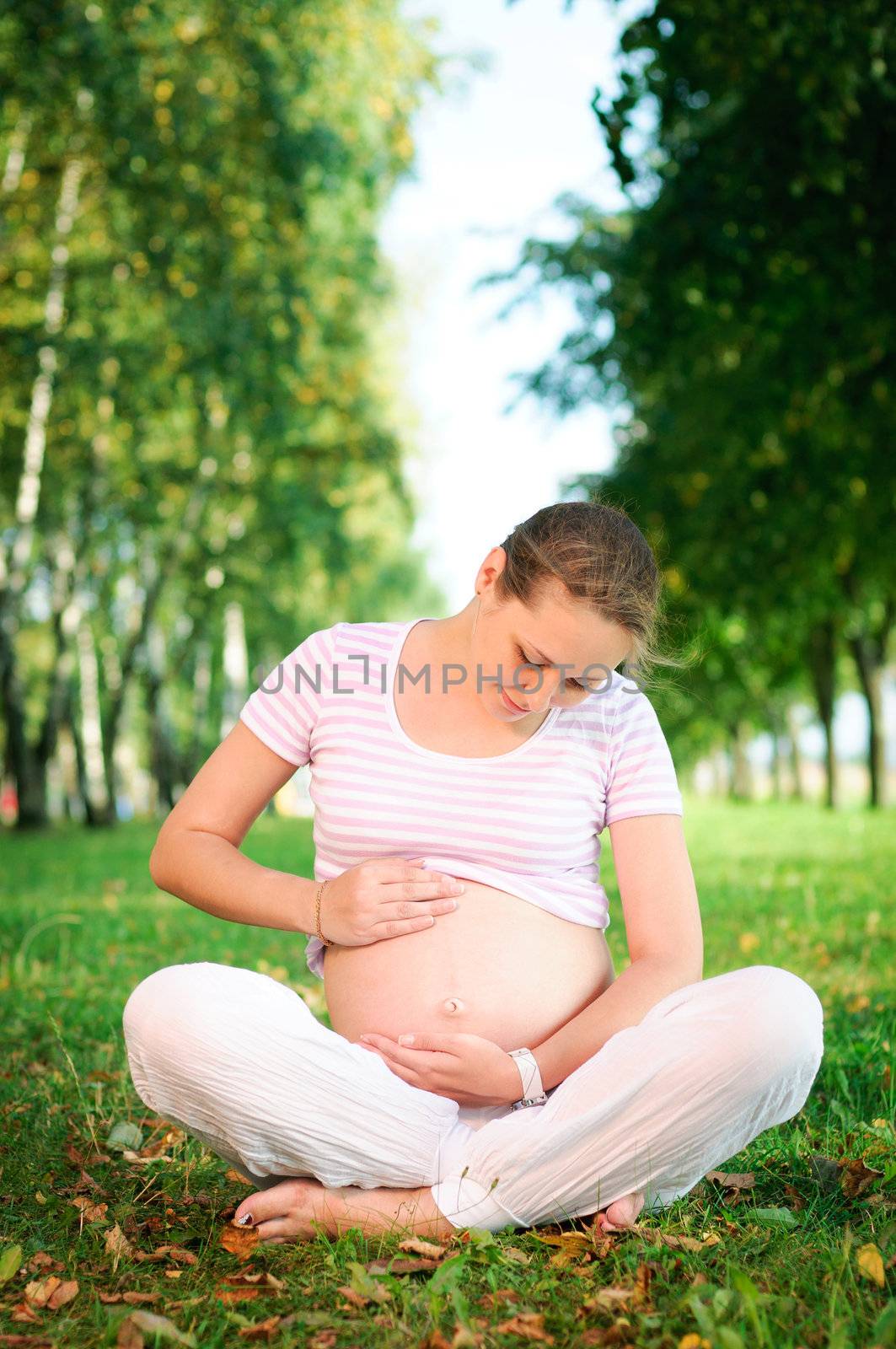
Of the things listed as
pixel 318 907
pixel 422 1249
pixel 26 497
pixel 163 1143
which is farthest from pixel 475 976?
pixel 26 497

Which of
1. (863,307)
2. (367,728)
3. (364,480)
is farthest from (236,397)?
(367,728)

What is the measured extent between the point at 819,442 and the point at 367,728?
9.87 m

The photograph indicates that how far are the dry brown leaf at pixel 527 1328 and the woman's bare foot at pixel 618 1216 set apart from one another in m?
0.40

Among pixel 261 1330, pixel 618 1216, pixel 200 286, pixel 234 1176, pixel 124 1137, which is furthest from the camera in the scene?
pixel 200 286

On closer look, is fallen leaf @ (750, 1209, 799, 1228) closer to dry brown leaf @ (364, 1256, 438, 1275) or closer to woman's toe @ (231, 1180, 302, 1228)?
dry brown leaf @ (364, 1256, 438, 1275)

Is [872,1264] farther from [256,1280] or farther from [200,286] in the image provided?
[200,286]

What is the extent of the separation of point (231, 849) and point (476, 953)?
2.03ft

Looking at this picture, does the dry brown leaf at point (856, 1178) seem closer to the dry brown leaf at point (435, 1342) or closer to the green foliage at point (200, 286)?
the dry brown leaf at point (435, 1342)

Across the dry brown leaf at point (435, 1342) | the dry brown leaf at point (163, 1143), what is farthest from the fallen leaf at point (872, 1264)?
the dry brown leaf at point (163, 1143)

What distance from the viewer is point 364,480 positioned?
2236 cm

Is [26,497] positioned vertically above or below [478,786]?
above

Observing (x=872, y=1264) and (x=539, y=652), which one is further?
(x=539, y=652)

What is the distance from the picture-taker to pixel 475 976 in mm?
2699

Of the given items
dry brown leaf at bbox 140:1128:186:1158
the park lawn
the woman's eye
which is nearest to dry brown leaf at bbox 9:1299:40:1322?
the park lawn
